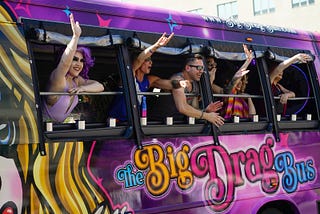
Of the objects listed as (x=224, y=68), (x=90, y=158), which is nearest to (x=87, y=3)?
(x=90, y=158)

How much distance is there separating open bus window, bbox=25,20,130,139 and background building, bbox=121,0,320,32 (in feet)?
99.9

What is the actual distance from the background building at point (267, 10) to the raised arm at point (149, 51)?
30427 mm

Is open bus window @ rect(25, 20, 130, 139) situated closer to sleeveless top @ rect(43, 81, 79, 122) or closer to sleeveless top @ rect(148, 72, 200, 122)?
sleeveless top @ rect(43, 81, 79, 122)

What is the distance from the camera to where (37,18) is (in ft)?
13.8

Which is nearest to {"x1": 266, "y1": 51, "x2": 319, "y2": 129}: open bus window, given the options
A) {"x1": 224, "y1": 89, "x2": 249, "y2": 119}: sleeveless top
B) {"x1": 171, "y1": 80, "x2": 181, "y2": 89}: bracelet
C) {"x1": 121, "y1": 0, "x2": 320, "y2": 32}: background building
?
{"x1": 224, "y1": 89, "x2": 249, "y2": 119}: sleeveless top

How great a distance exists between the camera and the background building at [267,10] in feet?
127

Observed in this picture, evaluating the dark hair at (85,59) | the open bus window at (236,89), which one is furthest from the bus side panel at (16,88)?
the open bus window at (236,89)

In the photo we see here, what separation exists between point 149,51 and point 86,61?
58cm

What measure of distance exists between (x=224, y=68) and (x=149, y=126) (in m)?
1.48

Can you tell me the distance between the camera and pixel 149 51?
4.83m

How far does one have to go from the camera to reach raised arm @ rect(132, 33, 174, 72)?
475 cm

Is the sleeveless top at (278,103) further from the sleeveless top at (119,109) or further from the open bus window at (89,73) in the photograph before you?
the open bus window at (89,73)

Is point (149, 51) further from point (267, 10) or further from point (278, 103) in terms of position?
point (267, 10)

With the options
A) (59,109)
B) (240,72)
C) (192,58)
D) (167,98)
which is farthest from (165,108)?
(59,109)
